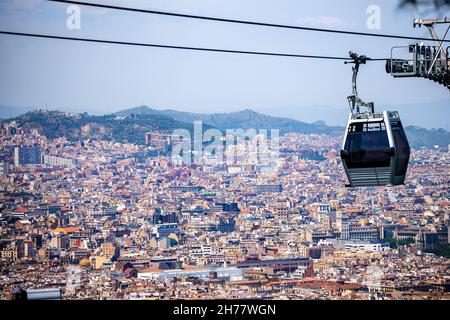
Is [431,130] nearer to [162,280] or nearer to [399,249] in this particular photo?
[399,249]

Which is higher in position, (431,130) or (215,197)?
(431,130)

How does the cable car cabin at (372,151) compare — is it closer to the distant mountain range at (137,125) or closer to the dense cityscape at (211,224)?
the dense cityscape at (211,224)

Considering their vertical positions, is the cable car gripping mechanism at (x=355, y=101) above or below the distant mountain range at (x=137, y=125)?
below

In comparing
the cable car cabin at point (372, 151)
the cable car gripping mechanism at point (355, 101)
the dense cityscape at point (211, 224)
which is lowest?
the dense cityscape at point (211, 224)

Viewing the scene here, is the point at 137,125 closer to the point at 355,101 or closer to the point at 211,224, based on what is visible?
the point at 211,224

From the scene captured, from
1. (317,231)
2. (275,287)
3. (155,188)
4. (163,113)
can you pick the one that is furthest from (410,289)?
(163,113)

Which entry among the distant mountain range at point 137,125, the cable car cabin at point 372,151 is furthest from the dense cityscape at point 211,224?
the cable car cabin at point 372,151

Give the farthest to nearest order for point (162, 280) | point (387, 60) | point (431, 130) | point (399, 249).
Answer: point (431, 130), point (399, 249), point (162, 280), point (387, 60)
